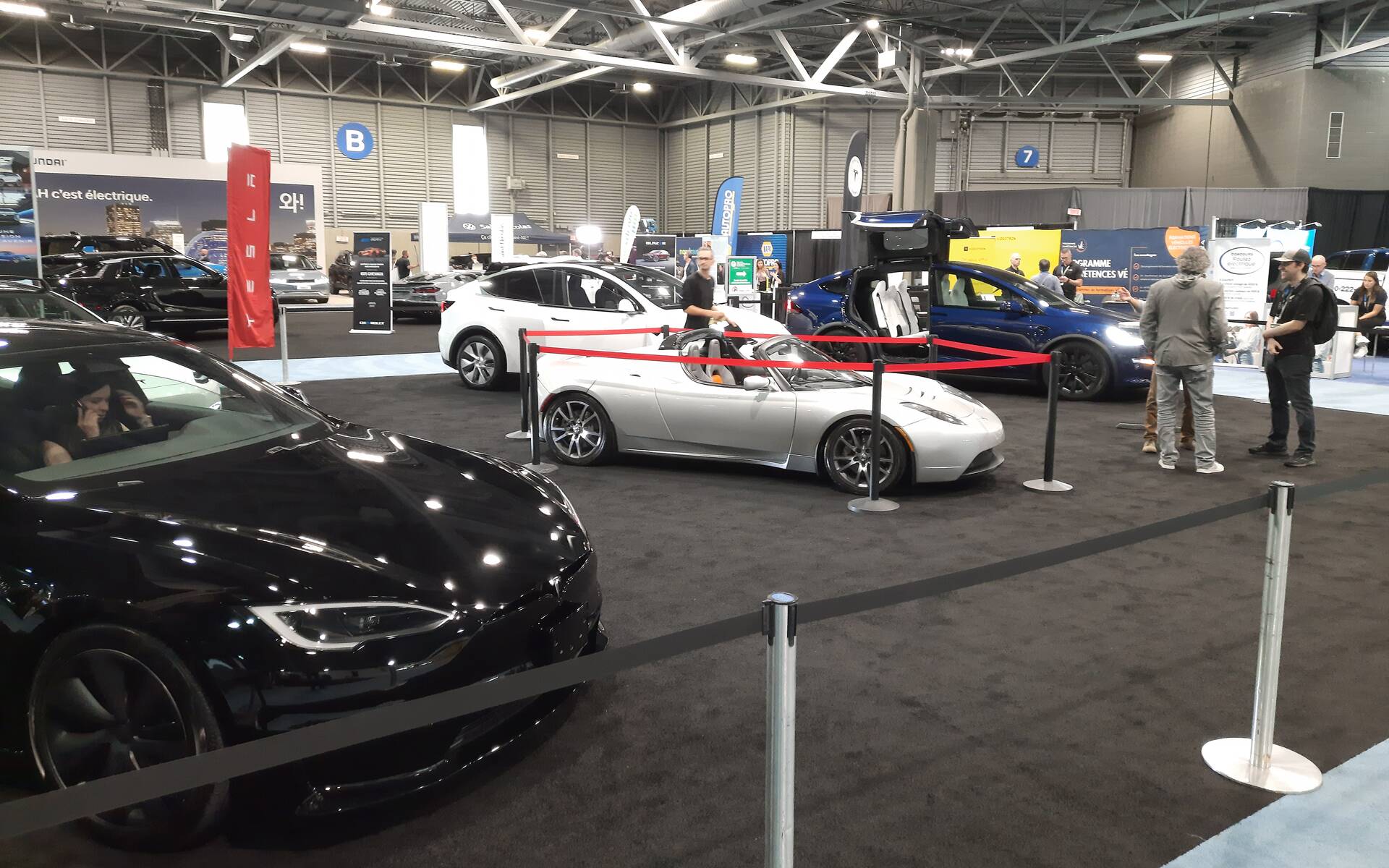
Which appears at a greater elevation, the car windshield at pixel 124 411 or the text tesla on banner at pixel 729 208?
the text tesla on banner at pixel 729 208

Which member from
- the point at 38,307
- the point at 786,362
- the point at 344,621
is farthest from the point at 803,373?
the point at 38,307

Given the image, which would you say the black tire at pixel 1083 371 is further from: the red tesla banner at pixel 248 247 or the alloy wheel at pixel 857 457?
the red tesla banner at pixel 248 247

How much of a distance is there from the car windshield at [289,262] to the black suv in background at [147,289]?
498 centimetres

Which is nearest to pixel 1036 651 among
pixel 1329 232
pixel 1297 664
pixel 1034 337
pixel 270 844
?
pixel 1297 664

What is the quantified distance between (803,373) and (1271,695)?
399 centimetres

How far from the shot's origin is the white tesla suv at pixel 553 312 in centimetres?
1018

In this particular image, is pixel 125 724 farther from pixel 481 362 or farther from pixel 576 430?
pixel 481 362

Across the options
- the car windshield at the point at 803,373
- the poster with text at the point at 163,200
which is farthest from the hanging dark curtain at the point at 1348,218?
the poster with text at the point at 163,200

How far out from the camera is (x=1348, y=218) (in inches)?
916

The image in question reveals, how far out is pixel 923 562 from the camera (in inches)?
197

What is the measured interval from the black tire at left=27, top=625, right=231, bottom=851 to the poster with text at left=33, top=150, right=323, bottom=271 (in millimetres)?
20935

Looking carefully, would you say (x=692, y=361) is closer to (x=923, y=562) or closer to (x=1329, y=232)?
(x=923, y=562)

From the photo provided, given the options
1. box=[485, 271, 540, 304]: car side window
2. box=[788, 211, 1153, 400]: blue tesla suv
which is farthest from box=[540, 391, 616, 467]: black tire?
box=[788, 211, 1153, 400]: blue tesla suv

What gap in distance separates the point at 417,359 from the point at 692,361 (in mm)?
8933
